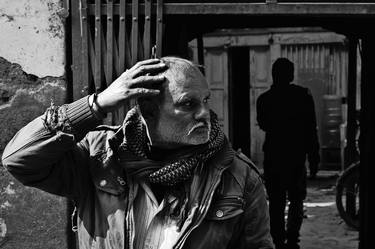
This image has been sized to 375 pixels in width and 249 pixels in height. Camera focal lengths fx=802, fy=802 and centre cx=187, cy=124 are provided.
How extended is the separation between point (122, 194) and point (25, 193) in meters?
1.57

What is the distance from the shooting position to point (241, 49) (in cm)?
1436

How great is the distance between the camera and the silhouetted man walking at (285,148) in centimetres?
742

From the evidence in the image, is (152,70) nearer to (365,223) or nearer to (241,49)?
(365,223)

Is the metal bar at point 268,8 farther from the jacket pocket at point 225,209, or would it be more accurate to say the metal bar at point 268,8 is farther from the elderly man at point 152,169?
the jacket pocket at point 225,209

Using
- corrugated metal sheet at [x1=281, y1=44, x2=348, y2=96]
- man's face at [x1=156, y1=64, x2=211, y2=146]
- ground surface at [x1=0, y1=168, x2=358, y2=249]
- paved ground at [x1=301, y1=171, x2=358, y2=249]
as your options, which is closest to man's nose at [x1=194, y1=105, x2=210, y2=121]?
man's face at [x1=156, y1=64, x2=211, y2=146]

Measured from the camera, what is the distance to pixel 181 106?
2732mm

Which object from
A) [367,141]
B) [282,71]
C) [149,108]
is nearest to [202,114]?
[149,108]

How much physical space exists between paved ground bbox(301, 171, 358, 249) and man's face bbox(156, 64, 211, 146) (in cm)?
533

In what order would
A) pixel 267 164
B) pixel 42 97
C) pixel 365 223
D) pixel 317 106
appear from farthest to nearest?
pixel 317 106
pixel 267 164
pixel 365 223
pixel 42 97

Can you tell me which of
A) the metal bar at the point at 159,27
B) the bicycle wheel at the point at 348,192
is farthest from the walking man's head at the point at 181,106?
the bicycle wheel at the point at 348,192

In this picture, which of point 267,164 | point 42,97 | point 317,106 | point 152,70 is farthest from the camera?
point 317,106

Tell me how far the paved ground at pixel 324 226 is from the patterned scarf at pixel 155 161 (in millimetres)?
5263

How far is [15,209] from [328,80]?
10580mm

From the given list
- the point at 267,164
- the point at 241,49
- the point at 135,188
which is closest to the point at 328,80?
the point at 241,49
